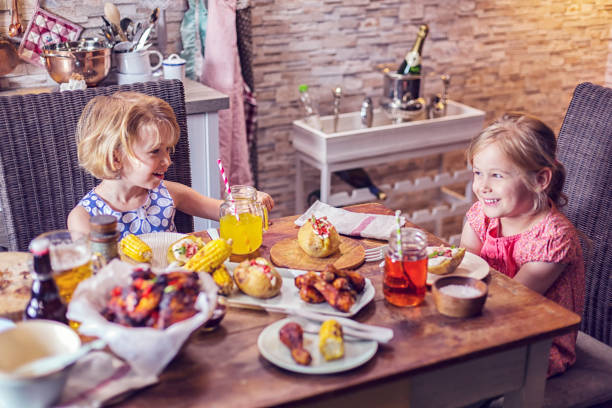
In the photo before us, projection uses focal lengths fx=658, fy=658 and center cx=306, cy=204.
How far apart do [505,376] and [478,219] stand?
1.96 ft

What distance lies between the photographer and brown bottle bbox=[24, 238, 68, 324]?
3.55ft

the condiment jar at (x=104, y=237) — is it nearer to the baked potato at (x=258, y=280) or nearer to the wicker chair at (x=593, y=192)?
the baked potato at (x=258, y=280)

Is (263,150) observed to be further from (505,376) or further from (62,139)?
(505,376)

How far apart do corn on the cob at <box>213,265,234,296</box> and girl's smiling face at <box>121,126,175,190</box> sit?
49 cm

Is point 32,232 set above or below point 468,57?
below

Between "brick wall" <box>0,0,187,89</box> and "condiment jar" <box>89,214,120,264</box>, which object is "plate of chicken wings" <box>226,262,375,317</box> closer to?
"condiment jar" <box>89,214,120,264</box>

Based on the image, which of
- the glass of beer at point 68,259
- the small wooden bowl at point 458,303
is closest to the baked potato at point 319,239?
the small wooden bowl at point 458,303

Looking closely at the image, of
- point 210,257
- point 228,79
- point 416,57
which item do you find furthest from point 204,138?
point 210,257

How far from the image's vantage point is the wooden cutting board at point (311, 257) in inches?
57.1

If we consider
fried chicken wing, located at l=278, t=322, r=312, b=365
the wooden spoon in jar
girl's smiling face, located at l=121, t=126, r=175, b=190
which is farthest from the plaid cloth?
fried chicken wing, located at l=278, t=322, r=312, b=365

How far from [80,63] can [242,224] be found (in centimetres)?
122

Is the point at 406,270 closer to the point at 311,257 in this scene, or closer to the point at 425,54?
the point at 311,257

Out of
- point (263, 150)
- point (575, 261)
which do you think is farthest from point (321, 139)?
point (575, 261)

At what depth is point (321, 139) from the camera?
2.83m
